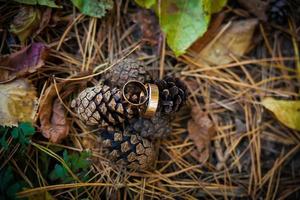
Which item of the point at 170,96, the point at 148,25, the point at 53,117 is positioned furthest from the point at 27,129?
the point at 148,25

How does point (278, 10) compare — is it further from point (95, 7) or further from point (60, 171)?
point (60, 171)

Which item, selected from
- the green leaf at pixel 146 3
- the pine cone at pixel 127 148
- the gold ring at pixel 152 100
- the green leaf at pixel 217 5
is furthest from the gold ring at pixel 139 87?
the green leaf at pixel 217 5

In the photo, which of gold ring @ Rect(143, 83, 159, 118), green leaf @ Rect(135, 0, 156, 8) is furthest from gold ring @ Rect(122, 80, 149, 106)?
green leaf @ Rect(135, 0, 156, 8)

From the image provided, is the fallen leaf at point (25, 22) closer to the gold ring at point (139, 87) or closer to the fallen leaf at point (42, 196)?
the gold ring at point (139, 87)

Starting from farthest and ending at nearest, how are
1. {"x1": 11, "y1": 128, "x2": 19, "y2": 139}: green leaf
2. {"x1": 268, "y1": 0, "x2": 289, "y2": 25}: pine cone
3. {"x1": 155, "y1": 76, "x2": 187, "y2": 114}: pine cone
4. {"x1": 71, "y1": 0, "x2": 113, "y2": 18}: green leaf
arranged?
{"x1": 268, "y1": 0, "x2": 289, "y2": 25}: pine cone, {"x1": 71, "y1": 0, "x2": 113, "y2": 18}: green leaf, {"x1": 155, "y1": 76, "x2": 187, "y2": 114}: pine cone, {"x1": 11, "y1": 128, "x2": 19, "y2": 139}: green leaf

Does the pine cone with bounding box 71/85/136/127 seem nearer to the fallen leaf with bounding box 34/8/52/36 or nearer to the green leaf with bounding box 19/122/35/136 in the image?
the green leaf with bounding box 19/122/35/136
